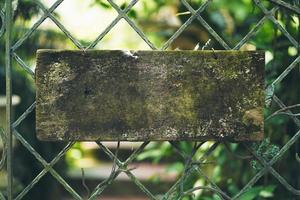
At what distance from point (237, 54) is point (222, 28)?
162 centimetres

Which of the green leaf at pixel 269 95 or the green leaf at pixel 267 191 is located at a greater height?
the green leaf at pixel 269 95

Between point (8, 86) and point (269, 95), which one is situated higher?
point (269, 95)

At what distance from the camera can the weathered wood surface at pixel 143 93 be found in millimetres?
1688

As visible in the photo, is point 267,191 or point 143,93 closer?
point 143,93

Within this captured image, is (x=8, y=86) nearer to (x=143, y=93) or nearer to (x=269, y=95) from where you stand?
(x=143, y=93)

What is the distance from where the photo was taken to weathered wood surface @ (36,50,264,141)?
5.54 ft

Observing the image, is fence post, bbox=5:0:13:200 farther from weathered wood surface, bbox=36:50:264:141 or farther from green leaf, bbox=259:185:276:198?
green leaf, bbox=259:185:276:198

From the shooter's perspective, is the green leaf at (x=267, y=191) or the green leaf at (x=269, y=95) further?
the green leaf at (x=267, y=191)

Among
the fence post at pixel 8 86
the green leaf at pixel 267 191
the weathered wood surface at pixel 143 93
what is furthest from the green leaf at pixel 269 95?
the fence post at pixel 8 86

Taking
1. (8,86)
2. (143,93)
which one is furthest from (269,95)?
(8,86)

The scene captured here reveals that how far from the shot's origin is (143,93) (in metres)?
1.69

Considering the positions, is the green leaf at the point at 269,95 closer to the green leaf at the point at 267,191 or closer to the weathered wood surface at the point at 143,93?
the weathered wood surface at the point at 143,93

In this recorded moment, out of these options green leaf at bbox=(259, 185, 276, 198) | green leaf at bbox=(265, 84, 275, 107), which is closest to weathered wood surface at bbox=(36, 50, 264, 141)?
green leaf at bbox=(265, 84, 275, 107)

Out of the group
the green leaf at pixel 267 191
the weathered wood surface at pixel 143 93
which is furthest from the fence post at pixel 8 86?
the green leaf at pixel 267 191
